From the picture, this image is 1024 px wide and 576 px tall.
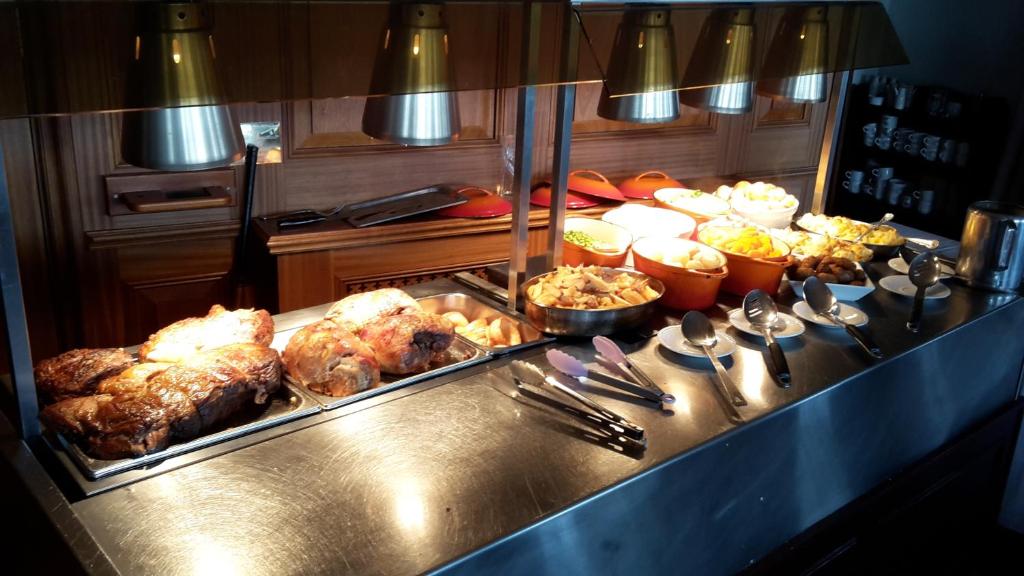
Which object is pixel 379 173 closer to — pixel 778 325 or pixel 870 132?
pixel 778 325

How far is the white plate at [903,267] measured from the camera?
2301 millimetres

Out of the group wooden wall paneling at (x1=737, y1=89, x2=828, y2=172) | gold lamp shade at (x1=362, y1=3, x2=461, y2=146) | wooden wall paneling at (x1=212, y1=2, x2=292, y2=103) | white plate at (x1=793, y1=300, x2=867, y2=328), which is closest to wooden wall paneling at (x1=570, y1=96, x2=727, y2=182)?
wooden wall paneling at (x1=737, y1=89, x2=828, y2=172)

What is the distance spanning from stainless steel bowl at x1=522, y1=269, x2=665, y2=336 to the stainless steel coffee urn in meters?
1.00

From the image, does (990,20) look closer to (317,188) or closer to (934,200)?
(934,200)

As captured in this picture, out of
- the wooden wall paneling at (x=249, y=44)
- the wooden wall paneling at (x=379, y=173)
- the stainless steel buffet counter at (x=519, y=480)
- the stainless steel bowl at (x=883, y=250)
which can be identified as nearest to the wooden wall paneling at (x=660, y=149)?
the wooden wall paneling at (x=379, y=173)

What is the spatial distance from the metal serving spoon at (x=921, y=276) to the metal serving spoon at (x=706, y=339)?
0.54 metres

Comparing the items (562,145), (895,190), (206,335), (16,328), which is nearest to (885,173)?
(895,190)

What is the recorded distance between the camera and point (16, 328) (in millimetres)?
1233

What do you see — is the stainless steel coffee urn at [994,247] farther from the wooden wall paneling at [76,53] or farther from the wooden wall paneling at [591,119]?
the wooden wall paneling at [76,53]

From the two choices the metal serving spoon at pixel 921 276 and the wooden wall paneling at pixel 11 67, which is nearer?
the wooden wall paneling at pixel 11 67

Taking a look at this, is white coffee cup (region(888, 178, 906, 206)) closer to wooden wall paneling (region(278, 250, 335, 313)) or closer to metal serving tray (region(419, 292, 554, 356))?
wooden wall paneling (region(278, 250, 335, 313))

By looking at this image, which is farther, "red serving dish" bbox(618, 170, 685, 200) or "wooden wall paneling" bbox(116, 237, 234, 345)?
"red serving dish" bbox(618, 170, 685, 200)

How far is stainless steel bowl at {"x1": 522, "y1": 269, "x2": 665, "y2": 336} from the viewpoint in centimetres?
172

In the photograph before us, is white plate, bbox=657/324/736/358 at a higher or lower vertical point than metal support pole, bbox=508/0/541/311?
lower
